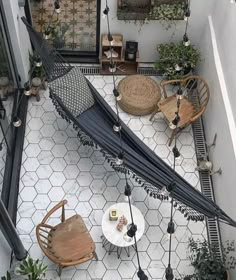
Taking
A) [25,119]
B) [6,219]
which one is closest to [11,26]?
[25,119]

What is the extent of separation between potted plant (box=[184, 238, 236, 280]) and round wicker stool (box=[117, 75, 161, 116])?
192 centimetres

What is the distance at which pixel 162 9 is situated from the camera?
593cm

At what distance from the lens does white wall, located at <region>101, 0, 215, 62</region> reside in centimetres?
605

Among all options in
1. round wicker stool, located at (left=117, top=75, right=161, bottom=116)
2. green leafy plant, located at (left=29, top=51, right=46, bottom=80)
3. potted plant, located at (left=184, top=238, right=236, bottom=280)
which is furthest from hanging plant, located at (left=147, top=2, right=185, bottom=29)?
potted plant, located at (left=184, top=238, right=236, bottom=280)

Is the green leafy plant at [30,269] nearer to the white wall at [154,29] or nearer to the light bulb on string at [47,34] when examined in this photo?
the light bulb on string at [47,34]

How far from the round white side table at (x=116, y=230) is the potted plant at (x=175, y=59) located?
200cm

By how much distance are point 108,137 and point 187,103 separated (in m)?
1.44

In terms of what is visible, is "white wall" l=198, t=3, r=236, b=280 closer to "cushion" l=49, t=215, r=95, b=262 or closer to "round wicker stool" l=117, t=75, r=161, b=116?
"round wicker stool" l=117, t=75, r=161, b=116

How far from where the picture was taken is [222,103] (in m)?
5.49

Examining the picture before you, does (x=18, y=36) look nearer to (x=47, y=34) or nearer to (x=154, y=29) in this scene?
(x=47, y=34)

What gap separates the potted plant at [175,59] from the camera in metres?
6.29

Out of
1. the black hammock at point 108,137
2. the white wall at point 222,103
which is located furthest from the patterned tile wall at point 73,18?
the white wall at point 222,103

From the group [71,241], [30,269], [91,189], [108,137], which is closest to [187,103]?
[108,137]

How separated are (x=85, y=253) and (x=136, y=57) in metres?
2.88
